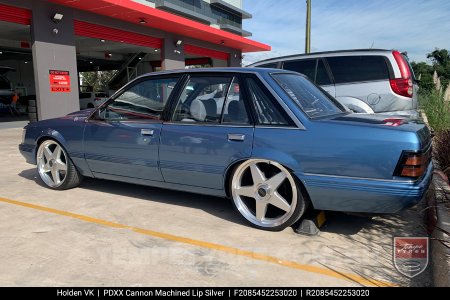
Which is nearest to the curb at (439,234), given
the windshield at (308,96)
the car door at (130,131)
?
the windshield at (308,96)

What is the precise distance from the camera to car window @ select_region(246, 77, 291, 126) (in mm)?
3443

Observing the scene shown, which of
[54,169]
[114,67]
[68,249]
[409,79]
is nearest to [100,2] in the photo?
[54,169]

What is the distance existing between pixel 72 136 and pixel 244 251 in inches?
111

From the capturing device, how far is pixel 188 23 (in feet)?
54.1

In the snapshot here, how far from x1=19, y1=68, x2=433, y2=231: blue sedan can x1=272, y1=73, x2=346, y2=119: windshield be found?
2 cm

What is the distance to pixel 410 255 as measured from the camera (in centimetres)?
310

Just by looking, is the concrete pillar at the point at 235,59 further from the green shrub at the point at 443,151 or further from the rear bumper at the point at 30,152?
the rear bumper at the point at 30,152

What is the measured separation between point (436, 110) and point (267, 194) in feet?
18.2

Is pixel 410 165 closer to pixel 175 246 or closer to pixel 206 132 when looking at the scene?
pixel 206 132

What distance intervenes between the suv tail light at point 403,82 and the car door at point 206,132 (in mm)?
3538

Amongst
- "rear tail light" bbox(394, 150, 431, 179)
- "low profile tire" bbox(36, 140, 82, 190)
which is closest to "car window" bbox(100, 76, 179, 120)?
"low profile tire" bbox(36, 140, 82, 190)

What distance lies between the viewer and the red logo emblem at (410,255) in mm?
2855

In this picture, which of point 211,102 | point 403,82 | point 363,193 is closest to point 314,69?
point 403,82
